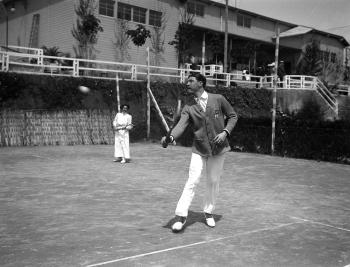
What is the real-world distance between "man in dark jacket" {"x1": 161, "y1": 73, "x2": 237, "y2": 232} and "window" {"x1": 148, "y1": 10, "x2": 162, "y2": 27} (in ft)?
83.9

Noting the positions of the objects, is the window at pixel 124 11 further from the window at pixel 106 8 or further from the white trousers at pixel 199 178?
the white trousers at pixel 199 178

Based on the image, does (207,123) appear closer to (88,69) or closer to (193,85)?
(193,85)

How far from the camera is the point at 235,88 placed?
2714cm

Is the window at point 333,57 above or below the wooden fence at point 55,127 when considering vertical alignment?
above

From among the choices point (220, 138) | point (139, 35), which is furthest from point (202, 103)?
point (139, 35)

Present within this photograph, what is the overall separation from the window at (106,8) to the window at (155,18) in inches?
118

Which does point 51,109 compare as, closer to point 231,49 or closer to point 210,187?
point 210,187

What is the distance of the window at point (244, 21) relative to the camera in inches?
1460

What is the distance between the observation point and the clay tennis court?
187 inches

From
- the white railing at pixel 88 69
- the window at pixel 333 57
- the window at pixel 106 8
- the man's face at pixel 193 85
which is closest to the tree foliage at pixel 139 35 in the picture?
the white railing at pixel 88 69

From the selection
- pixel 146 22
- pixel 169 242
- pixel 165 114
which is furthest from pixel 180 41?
pixel 169 242

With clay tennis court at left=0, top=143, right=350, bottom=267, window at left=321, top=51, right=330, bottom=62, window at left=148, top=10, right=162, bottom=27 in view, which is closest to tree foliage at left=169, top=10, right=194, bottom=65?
window at left=148, top=10, right=162, bottom=27

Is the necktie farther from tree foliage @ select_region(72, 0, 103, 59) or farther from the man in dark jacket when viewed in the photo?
tree foliage @ select_region(72, 0, 103, 59)

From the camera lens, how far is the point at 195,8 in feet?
110
